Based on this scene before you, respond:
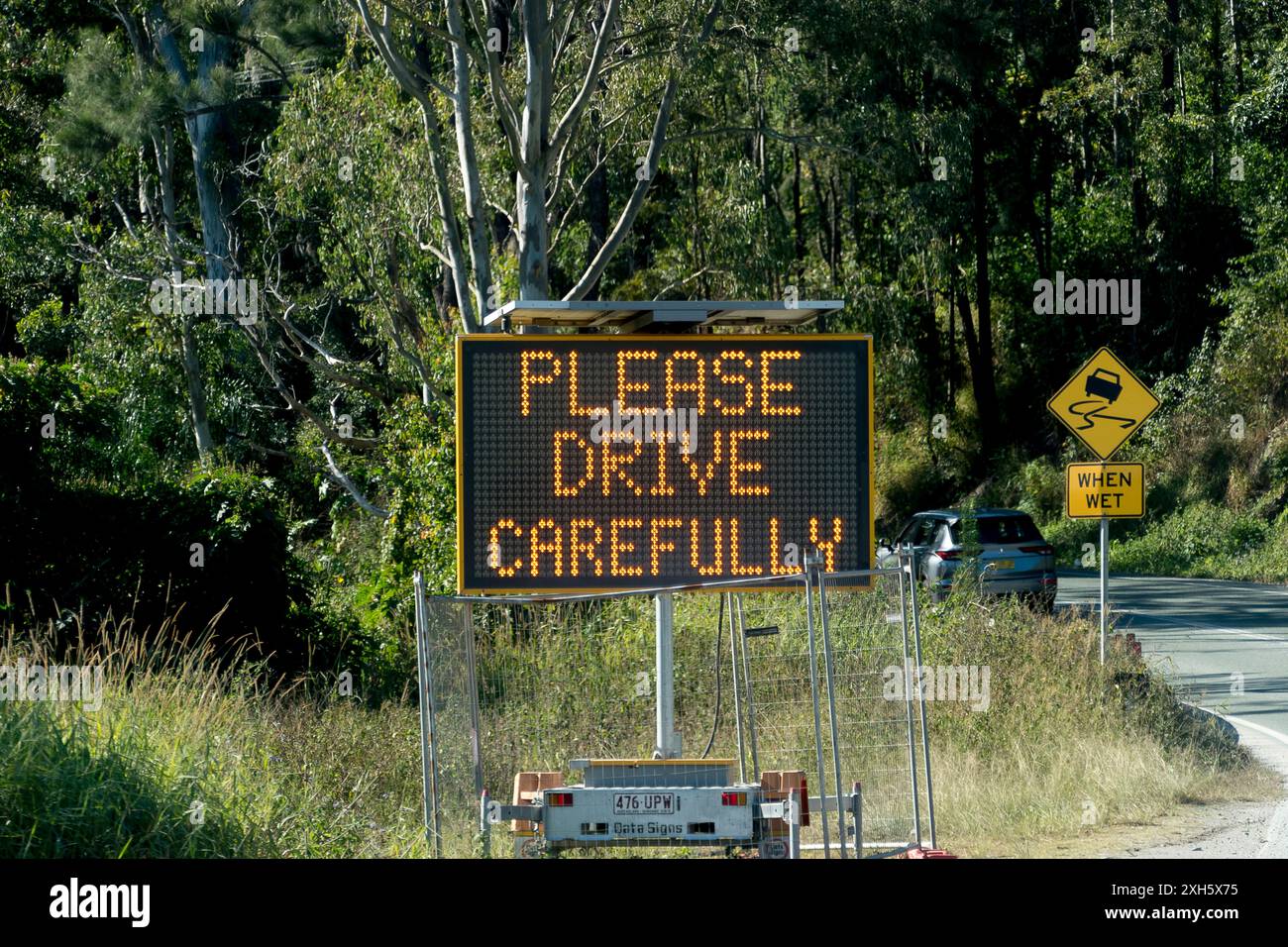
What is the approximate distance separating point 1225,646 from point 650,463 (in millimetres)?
13379

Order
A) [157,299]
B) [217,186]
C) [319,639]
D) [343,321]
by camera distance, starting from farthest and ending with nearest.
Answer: [343,321], [217,186], [157,299], [319,639]

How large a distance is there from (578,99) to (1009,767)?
36.7 feet

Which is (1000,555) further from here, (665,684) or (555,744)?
(665,684)

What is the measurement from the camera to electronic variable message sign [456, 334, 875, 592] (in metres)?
8.40

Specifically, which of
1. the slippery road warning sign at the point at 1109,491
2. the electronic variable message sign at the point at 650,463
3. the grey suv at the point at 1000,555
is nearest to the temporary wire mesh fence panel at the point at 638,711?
the electronic variable message sign at the point at 650,463

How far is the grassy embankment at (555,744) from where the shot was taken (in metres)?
7.60

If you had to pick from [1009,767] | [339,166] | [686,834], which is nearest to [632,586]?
[686,834]

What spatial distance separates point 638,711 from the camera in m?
10.6

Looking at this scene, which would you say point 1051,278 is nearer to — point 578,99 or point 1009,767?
point 578,99

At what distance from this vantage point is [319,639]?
56.6 feet

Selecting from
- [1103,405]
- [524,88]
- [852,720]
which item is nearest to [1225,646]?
[1103,405]

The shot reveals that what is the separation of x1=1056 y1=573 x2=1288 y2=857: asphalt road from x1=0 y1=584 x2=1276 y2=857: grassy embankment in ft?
2.96

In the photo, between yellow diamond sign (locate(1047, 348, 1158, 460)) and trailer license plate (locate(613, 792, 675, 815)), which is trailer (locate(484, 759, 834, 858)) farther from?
yellow diamond sign (locate(1047, 348, 1158, 460))

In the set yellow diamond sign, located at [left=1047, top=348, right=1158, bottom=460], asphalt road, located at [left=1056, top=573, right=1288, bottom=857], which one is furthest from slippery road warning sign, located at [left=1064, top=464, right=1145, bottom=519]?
asphalt road, located at [left=1056, top=573, right=1288, bottom=857]
